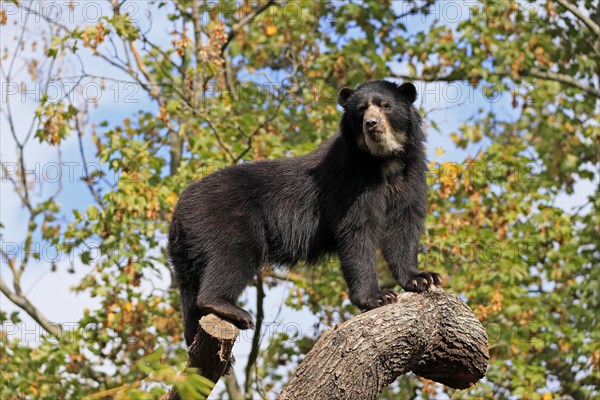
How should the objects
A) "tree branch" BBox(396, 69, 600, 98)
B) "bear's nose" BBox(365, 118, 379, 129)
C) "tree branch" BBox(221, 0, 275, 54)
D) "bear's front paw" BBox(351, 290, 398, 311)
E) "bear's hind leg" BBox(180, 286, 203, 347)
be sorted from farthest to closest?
"tree branch" BBox(396, 69, 600, 98) < "tree branch" BBox(221, 0, 275, 54) < "bear's nose" BBox(365, 118, 379, 129) < "bear's hind leg" BBox(180, 286, 203, 347) < "bear's front paw" BBox(351, 290, 398, 311)

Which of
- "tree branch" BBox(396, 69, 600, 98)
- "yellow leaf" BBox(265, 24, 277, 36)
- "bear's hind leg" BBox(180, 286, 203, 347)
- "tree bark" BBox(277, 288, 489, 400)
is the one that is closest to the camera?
"tree bark" BBox(277, 288, 489, 400)

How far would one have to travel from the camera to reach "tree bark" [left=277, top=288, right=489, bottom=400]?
18.8ft

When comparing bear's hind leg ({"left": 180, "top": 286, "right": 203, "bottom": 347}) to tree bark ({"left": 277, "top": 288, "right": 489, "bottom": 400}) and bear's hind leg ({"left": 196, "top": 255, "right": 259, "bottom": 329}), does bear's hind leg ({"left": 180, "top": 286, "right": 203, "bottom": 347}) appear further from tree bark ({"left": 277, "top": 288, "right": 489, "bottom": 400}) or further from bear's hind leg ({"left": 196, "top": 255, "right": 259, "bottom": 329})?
tree bark ({"left": 277, "top": 288, "right": 489, "bottom": 400})

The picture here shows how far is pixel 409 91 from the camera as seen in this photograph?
25.8 ft

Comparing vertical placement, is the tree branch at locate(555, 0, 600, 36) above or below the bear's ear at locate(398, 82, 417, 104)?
above

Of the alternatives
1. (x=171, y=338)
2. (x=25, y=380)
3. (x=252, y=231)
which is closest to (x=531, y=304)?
(x=171, y=338)

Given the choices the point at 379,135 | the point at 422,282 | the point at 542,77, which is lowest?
the point at 422,282

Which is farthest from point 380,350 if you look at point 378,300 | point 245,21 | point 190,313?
point 245,21

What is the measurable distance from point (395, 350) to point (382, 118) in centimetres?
224

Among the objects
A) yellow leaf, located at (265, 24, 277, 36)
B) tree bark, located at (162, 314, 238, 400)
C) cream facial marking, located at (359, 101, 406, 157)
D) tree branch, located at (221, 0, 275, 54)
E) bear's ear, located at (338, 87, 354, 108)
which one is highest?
yellow leaf, located at (265, 24, 277, 36)

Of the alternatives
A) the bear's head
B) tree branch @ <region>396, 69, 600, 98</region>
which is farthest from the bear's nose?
tree branch @ <region>396, 69, 600, 98</region>

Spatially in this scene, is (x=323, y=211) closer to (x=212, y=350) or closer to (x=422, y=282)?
(x=422, y=282)

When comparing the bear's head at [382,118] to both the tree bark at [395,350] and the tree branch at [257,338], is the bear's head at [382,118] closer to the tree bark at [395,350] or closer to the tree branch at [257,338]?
the tree bark at [395,350]

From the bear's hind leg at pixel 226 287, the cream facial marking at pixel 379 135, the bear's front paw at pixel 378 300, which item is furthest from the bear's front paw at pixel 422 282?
the bear's hind leg at pixel 226 287
